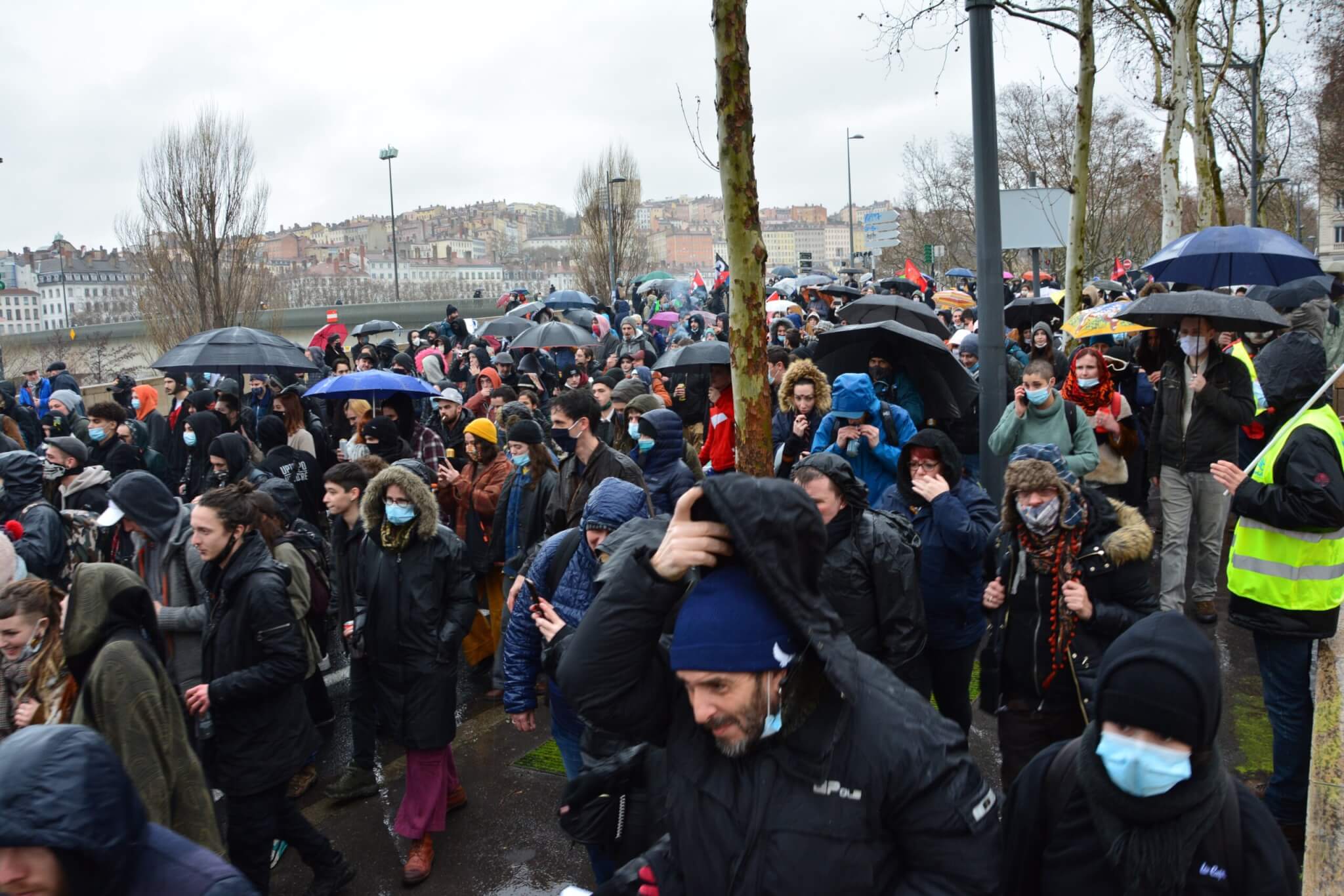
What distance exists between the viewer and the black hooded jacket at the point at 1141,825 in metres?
2.19

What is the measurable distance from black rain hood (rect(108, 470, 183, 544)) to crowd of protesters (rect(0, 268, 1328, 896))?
3 cm

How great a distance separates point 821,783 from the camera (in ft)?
6.32

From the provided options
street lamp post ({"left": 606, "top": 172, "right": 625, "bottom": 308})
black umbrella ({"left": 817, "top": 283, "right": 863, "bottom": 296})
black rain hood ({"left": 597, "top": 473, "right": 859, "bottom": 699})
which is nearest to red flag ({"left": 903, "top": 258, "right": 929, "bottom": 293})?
black umbrella ({"left": 817, "top": 283, "right": 863, "bottom": 296})

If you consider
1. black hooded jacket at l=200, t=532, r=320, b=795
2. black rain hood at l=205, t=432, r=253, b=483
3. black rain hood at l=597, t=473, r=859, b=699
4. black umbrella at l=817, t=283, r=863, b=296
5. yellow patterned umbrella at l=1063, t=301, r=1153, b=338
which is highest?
black umbrella at l=817, t=283, r=863, b=296

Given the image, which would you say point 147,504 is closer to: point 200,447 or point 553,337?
point 200,447

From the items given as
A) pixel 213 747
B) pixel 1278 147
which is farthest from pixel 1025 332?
pixel 1278 147

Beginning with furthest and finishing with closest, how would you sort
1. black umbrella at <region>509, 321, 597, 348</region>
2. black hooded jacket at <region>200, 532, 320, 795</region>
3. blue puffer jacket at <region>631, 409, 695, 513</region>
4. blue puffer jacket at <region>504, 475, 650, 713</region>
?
1. black umbrella at <region>509, 321, 597, 348</region>
2. blue puffer jacket at <region>631, 409, 695, 513</region>
3. black hooded jacket at <region>200, 532, 320, 795</region>
4. blue puffer jacket at <region>504, 475, 650, 713</region>

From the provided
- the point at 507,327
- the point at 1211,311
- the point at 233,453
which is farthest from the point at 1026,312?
the point at 507,327

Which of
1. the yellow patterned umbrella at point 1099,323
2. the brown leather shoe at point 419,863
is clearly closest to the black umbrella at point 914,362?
the yellow patterned umbrella at point 1099,323

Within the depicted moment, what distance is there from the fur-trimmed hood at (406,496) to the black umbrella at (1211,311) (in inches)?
177

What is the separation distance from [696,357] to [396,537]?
4.78 meters

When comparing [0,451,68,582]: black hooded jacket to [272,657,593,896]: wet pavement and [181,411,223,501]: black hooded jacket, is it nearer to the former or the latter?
[272,657,593,896]: wet pavement

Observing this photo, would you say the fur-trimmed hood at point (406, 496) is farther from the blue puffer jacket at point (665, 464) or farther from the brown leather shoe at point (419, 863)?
the blue puffer jacket at point (665, 464)

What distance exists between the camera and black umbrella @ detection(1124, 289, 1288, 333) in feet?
20.6
